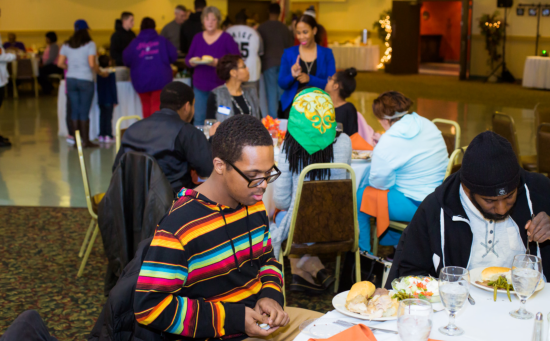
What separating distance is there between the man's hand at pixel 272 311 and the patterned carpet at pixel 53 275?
151 centimetres

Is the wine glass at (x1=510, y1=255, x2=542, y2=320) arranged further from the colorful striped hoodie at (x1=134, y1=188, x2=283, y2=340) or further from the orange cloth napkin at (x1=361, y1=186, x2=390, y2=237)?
the orange cloth napkin at (x1=361, y1=186, x2=390, y2=237)

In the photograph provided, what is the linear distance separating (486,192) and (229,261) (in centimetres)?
80

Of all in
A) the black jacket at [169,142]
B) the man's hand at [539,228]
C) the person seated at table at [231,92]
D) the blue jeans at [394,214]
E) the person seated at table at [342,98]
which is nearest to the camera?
the man's hand at [539,228]

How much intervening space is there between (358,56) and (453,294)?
1550 centimetres

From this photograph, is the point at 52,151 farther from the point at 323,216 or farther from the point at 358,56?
the point at 358,56

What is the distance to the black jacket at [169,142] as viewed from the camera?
2.96 m

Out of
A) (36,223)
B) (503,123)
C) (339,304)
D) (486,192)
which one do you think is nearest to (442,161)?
(503,123)

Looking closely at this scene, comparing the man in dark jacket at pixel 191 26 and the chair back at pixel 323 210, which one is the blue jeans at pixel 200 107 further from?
the chair back at pixel 323 210

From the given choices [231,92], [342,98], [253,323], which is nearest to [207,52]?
[231,92]

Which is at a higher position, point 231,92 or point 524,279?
point 231,92

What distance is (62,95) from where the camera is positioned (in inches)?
291

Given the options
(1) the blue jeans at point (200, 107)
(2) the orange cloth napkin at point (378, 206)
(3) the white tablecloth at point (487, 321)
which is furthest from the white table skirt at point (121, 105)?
(3) the white tablecloth at point (487, 321)

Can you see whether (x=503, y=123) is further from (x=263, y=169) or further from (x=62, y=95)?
(x=62, y=95)

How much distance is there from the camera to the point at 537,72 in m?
11.6
